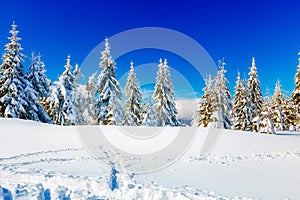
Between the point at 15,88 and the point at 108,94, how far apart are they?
9.17 metres

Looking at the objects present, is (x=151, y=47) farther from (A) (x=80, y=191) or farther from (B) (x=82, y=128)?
(A) (x=80, y=191)

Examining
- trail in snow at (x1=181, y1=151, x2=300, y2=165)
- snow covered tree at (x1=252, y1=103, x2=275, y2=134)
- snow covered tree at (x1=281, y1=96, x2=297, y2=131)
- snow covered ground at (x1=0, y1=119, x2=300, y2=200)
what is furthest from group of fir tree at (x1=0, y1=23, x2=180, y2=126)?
snow covered tree at (x1=281, y1=96, x2=297, y2=131)

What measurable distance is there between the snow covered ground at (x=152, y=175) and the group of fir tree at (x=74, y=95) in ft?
41.6

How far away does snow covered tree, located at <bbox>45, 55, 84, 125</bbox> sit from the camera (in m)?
28.9

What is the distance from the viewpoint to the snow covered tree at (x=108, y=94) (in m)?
28.4

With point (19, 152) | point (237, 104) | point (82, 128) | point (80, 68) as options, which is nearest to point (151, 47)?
point (82, 128)

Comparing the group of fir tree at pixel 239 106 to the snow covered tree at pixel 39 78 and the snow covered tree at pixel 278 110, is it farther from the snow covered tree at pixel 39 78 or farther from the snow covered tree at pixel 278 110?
the snow covered tree at pixel 39 78

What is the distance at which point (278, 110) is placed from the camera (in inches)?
1458

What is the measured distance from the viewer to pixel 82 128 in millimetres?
18281

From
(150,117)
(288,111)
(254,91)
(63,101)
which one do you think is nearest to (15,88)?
(63,101)

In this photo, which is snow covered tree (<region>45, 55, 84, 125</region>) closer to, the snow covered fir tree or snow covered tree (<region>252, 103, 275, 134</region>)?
the snow covered fir tree

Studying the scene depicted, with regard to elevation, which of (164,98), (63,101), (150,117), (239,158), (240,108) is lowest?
(239,158)

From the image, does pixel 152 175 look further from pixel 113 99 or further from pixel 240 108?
pixel 240 108

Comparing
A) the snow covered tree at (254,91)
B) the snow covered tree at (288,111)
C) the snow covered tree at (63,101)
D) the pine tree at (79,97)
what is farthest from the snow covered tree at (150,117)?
the snow covered tree at (288,111)
